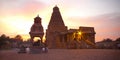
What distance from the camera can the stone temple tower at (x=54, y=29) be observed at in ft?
157

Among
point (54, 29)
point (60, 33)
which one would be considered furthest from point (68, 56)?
point (54, 29)

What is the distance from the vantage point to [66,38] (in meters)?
45.8

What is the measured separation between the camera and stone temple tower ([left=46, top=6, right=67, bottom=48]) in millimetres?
47938

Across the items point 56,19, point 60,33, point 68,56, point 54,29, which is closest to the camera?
point 68,56

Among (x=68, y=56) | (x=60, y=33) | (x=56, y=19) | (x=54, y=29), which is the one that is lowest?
(x=68, y=56)

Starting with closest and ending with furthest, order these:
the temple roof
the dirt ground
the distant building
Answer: the dirt ground < the distant building < the temple roof

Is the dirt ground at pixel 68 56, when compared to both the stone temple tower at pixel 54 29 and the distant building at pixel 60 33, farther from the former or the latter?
the stone temple tower at pixel 54 29

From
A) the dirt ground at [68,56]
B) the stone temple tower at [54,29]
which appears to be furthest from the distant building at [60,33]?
the dirt ground at [68,56]

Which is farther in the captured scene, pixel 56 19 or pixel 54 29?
pixel 56 19

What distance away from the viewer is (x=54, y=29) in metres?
48.6

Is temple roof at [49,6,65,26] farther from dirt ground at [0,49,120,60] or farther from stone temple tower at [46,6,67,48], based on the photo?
dirt ground at [0,49,120,60]

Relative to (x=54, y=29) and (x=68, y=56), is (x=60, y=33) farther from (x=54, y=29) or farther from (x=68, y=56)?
(x=68, y=56)

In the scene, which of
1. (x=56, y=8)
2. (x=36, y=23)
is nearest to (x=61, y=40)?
(x=56, y=8)

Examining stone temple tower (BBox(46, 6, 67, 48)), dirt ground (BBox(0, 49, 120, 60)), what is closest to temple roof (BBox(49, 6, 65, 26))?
stone temple tower (BBox(46, 6, 67, 48))
